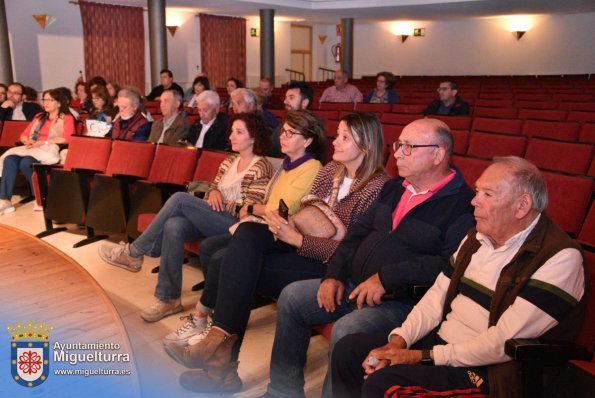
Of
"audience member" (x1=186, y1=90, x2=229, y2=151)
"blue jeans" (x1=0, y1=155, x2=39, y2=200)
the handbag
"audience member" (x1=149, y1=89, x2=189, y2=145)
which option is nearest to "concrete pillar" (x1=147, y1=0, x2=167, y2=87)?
"blue jeans" (x1=0, y1=155, x2=39, y2=200)

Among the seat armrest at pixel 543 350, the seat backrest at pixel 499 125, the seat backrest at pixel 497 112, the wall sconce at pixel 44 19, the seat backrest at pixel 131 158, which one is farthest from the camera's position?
the wall sconce at pixel 44 19

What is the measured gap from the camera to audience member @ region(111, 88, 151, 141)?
4.53 metres

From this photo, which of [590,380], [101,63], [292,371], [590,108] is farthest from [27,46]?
[590,380]

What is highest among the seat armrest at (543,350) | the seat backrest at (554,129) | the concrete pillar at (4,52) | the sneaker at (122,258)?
the concrete pillar at (4,52)

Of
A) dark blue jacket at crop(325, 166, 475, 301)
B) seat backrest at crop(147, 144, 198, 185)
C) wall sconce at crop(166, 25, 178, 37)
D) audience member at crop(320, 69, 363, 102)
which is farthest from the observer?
wall sconce at crop(166, 25, 178, 37)

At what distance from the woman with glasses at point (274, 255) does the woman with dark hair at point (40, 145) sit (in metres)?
3.41

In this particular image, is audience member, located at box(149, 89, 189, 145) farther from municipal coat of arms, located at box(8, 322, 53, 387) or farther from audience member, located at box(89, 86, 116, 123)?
municipal coat of arms, located at box(8, 322, 53, 387)

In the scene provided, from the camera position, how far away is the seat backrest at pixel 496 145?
149 inches

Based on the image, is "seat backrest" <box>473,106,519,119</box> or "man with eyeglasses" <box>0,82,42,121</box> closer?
"seat backrest" <box>473,106,519,119</box>

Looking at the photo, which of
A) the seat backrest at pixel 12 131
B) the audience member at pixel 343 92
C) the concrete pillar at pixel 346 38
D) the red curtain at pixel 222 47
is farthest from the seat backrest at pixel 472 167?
the red curtain at pixel 222 47

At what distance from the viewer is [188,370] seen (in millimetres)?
2318

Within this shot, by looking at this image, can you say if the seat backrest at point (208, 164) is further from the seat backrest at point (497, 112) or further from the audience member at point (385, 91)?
the audience member at point (385, 91)

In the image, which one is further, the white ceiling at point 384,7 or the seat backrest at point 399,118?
the white ceiling at point 384,7

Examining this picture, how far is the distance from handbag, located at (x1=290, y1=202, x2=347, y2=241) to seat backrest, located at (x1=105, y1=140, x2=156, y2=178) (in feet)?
6.21
